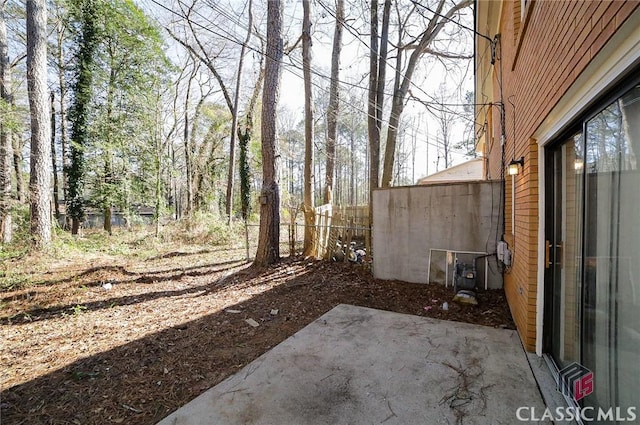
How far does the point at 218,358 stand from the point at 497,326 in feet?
10.1

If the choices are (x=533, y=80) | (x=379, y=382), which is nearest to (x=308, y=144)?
(x=533, y=80)

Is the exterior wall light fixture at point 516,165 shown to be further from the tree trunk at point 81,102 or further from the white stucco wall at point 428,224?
the tree trunk at point 81,102

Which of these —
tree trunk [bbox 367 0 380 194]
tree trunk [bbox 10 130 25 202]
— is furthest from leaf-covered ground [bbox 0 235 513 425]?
tree trunk [bbox 367 0 380 194]

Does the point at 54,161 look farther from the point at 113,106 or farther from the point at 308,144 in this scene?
the point at 308,144

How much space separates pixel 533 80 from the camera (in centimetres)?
243

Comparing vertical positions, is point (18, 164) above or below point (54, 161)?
below

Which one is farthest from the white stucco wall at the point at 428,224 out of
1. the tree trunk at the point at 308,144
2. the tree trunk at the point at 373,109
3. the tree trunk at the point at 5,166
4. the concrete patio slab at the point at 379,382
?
the tree trunk at the point at 5,166

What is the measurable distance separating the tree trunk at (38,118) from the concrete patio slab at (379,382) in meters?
7.41

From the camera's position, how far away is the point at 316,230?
23.6 feet

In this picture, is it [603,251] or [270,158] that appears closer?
[603,251]

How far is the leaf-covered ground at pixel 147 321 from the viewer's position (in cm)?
224

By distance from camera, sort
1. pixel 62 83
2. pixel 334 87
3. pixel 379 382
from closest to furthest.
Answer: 1. pixel 379 382
2. pixel 334 87
3. pixel 62 83

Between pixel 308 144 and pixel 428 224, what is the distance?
4.41 metres

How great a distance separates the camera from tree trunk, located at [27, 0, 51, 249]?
267 inches
